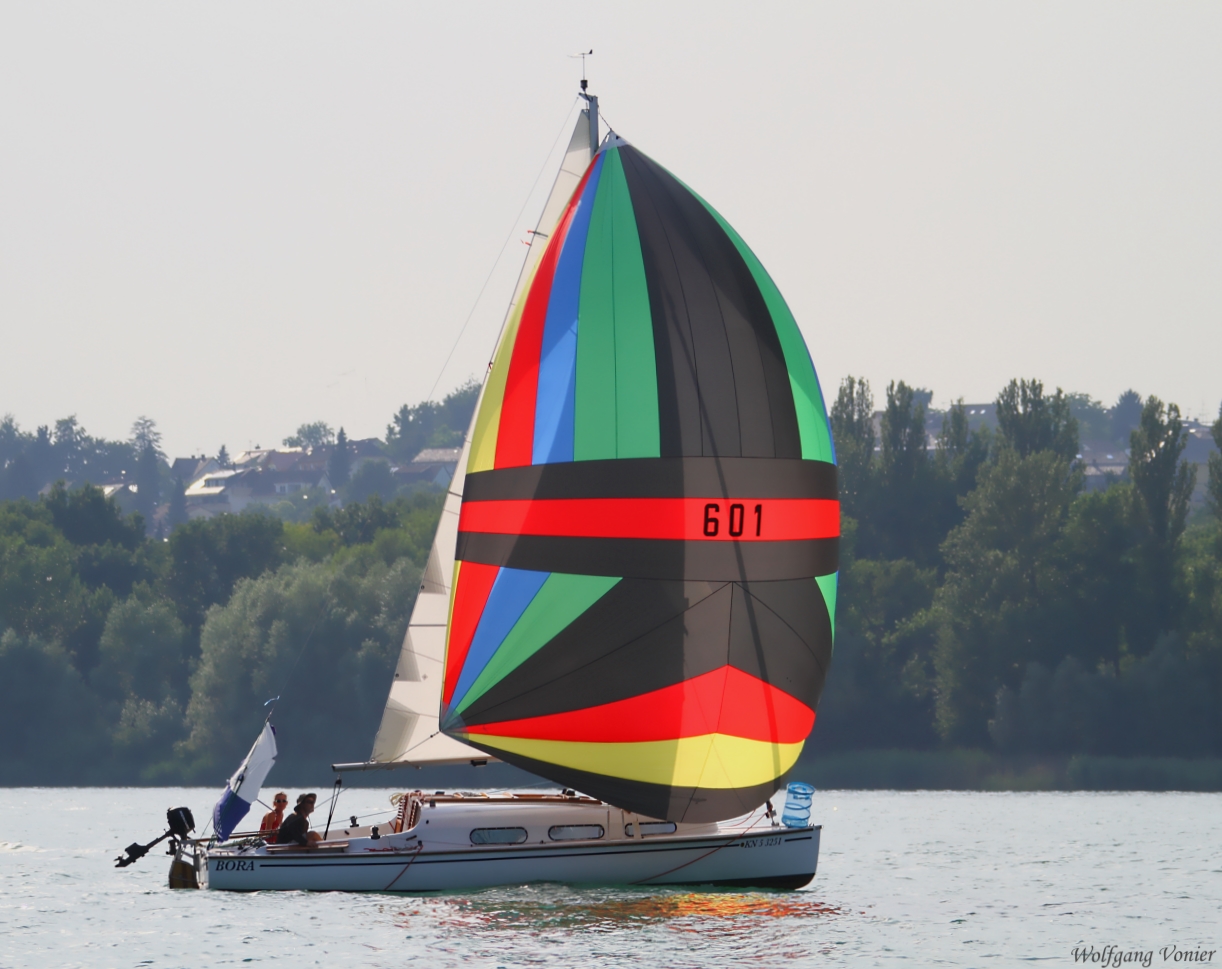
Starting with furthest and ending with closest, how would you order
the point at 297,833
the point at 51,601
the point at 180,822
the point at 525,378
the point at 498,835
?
the point at 51,601
the point at 180,822
the point at 297,833
the point at 525,378
the point at 498,835

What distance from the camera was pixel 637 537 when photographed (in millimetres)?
25969

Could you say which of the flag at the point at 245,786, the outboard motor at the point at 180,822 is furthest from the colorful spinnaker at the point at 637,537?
the outboard motor at the point at 180,822

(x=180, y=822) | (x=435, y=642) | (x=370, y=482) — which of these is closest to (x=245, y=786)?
(x=180, y=822)

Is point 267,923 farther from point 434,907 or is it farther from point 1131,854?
point 1131,854

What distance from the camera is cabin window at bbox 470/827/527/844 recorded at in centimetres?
2653

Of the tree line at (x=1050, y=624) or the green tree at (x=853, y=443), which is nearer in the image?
the tree line at (x=1050, y=624)

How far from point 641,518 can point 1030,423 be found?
205 feet

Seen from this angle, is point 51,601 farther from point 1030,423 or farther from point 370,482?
point 370,482

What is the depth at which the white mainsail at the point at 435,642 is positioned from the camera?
2727cm

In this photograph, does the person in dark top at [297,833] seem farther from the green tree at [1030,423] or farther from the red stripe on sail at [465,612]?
the green tree at [1030,423]

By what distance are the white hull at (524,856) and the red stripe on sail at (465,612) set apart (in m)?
1.95

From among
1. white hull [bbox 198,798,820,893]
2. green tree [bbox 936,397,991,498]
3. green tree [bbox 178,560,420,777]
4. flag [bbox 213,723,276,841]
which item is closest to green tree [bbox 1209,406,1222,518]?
green tree [bbox 936,397,991,498]

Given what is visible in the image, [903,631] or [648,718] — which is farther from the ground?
[903,631]

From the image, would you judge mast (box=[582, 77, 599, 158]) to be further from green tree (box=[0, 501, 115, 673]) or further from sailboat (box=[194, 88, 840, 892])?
green tree (box=[0, 501, 115, 673])
